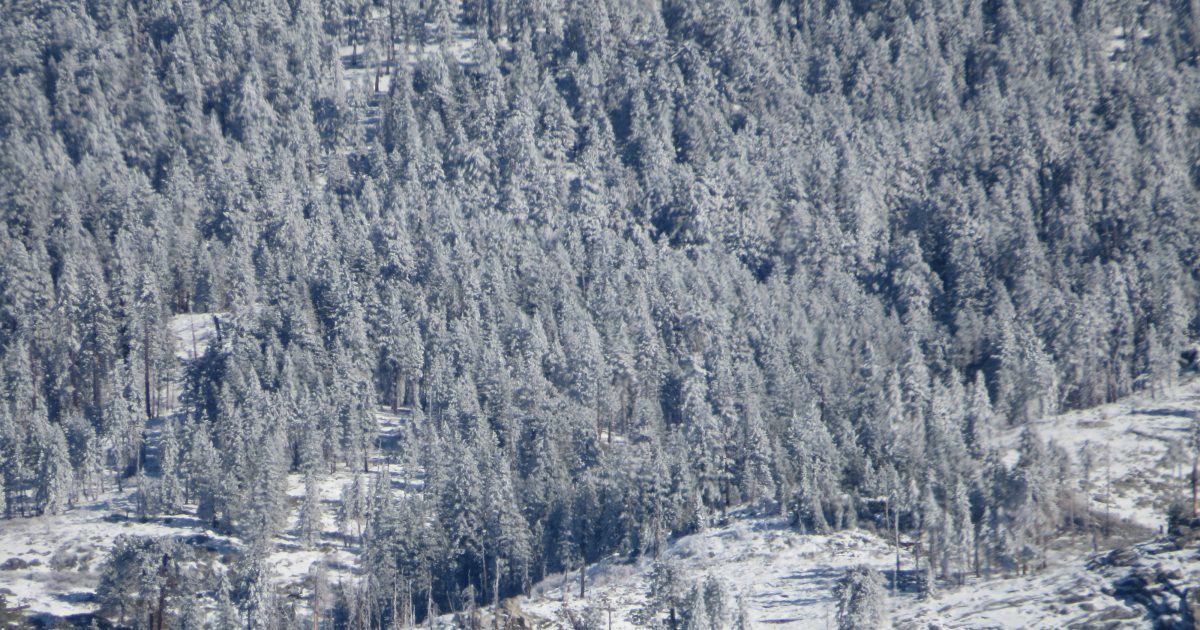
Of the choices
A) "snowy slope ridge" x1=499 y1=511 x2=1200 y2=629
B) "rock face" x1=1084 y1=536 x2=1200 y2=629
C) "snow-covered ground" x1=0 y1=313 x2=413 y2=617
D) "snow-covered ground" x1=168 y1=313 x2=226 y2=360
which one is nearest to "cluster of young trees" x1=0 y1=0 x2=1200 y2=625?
"snow-covered ground" x1=0 y1=313 x2=413 y2=617

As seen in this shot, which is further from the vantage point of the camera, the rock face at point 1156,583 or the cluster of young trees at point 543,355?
the cluster of young trees at point 543,355

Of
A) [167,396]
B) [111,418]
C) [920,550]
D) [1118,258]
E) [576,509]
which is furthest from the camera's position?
[1118,258]

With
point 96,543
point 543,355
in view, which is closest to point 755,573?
point 543,355

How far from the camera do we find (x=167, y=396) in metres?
160

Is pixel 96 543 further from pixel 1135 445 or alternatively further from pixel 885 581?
pixel 1135 445

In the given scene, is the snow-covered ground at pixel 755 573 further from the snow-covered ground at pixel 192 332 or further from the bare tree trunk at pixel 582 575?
the snow-covered ground at pixel 192 332

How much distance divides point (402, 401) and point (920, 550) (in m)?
61.2

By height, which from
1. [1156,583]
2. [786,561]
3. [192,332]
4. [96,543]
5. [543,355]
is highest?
[192,332]

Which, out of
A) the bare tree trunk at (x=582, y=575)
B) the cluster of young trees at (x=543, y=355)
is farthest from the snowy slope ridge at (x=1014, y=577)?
the cluster of young trees at (x=543, y=355)

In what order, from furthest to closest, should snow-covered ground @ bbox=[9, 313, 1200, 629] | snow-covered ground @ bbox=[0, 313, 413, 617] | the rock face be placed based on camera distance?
snow-covered ground @ bbox=[0, 313, 413, 617] → snow-covered ground @ bbox=[9, 313, 1200, 629] → the rock face

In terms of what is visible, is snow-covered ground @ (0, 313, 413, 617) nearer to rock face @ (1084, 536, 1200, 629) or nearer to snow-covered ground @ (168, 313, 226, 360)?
snow-covered ground @ (168, 313, 226, 360)

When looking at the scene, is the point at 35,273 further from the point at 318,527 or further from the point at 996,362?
the point at 996,362

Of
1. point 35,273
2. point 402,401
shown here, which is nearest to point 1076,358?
point 402,401

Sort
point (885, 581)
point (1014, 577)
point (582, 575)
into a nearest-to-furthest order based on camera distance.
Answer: point (1014, 577)
point (885, 581)
point (582, 575)
